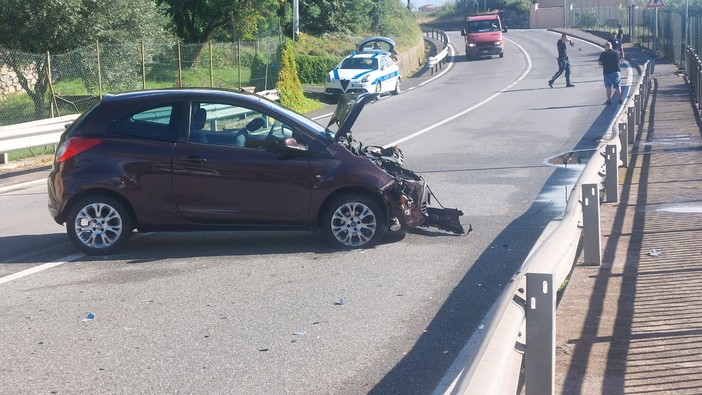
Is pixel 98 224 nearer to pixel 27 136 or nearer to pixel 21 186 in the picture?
pixel 21 186

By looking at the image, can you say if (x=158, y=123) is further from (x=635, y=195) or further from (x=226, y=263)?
(x=635, y=195)

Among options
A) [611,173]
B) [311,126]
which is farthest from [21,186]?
[611,173]

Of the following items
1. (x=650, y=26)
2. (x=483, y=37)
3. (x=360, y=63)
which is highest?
(x=650, y=26)

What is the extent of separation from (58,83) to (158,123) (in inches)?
661

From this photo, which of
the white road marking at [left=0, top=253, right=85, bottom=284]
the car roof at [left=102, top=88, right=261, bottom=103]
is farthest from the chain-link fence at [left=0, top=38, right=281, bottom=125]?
the white road marking at [left=0, top=253, right=85, bottom=284]

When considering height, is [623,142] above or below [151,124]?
below

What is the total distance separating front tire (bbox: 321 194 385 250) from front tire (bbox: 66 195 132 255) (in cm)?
201

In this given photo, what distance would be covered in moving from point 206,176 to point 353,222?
1.54 meters

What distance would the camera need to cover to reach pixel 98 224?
31.3 feet

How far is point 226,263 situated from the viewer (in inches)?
362

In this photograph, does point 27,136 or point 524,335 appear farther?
point 27,136

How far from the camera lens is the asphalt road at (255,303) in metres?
6.05

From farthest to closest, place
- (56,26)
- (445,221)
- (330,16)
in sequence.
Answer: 1. (330,16)
2. (56,26)
3. (445,221)

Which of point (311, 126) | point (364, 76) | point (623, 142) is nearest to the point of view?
point (311, 126)
